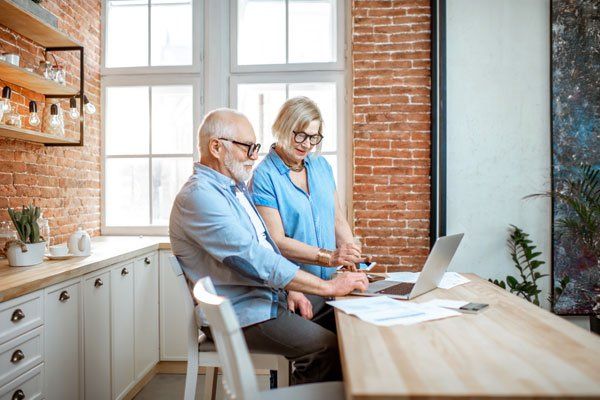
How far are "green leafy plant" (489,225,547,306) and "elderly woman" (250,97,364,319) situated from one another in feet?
5.69

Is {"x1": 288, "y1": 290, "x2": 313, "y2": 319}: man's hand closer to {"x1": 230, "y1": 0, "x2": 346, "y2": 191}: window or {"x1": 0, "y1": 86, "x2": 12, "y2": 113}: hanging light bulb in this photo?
{"x1": 0, "y1": 86, "x2": 12, "y2": 113}: hanging light bulb

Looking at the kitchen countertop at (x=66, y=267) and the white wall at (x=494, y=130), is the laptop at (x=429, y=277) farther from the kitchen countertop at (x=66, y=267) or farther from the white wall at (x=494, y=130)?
the white wall at (x=494, y=130)

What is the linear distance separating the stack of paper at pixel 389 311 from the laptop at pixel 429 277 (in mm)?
89

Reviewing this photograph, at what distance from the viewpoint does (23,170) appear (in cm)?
297

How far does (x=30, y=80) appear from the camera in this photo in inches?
112

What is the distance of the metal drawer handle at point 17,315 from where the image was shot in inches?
75.0

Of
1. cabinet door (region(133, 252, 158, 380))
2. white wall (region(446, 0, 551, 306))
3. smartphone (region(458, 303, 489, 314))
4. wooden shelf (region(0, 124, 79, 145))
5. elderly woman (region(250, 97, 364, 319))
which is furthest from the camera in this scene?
white wall (region(446, 0, 551, 306))

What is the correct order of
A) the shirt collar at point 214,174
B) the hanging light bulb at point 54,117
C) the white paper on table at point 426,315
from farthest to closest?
the hanging light bulb at point 54,117
the shirt collar at point 214,174
the white paper on table at point 426,315

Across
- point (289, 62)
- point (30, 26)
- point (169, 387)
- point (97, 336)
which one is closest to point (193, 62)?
point (289, 62)

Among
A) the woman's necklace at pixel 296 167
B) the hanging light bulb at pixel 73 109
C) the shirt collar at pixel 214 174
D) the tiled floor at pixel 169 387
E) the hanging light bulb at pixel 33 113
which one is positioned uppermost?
the hanging light bulb at pixel 73 109

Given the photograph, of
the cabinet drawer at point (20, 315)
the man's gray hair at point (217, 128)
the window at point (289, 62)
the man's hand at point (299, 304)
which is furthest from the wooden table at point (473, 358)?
the window at point (289, 62)

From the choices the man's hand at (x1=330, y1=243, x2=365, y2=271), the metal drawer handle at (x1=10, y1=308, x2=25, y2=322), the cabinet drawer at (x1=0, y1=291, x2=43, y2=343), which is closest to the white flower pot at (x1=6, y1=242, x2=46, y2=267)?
the cabinet drawer at (x1=0, y1=291, x2=43, y2=343)

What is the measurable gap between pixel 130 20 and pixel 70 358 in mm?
2948

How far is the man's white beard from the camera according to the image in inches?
80.4
